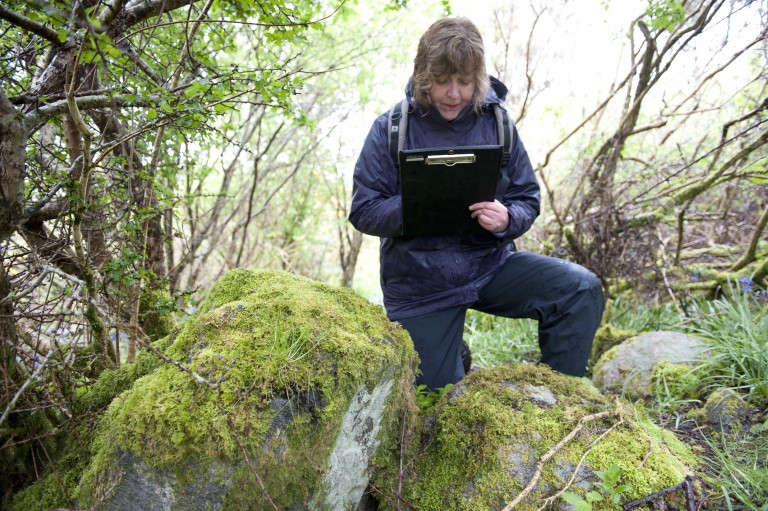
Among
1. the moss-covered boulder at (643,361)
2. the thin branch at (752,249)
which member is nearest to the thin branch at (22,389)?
the moss-covered boulder at (643,361)

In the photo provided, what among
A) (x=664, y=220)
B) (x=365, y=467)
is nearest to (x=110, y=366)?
(x=365, y=467)

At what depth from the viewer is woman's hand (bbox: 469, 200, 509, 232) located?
2734 mm

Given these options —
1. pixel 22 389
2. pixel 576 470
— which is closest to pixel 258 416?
pixel 22 389

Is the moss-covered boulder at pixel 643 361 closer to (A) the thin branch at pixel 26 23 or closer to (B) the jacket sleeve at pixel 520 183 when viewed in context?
(B) the jacket sleeve at pixel 520 183

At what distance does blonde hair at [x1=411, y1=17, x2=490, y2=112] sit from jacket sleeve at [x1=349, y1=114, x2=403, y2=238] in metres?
0.41

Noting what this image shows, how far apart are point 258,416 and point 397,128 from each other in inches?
80.5

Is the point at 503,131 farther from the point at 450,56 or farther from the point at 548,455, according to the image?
the point at 548,455

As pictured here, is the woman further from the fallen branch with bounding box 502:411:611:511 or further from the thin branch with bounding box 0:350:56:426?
the thin branch with bounding box 0:350:56:426

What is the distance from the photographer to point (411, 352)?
219 centimetres

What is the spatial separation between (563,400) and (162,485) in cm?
171

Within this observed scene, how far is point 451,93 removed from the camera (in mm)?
2861

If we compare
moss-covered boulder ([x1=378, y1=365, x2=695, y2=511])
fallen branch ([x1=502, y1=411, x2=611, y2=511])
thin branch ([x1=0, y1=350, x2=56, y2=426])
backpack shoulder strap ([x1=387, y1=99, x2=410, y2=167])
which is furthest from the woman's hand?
thin branch ([x1=0, y1=350, x2=56, y2=426])

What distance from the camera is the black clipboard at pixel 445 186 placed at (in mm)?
2402

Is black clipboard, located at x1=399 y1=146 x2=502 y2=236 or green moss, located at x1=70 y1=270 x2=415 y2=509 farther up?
black clipboard, located at x1=399 y1=146 x2=502 y2=236
